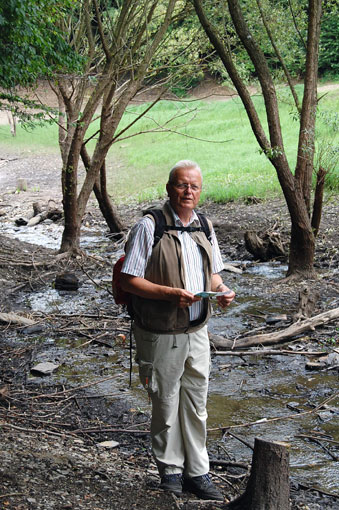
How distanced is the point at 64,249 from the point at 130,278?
10.4 m

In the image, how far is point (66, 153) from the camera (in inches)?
594

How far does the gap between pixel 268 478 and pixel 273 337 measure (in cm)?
435

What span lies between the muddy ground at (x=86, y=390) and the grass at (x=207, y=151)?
2.95 metres

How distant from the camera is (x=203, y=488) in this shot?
4312mm

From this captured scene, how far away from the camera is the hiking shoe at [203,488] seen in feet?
14.1

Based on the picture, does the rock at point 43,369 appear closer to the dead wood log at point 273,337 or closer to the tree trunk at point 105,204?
the dead wood log at point 273,337

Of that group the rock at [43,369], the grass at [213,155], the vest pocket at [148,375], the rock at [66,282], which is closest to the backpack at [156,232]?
the vest pocket at [148,375]

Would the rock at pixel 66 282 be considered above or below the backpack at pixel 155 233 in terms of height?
below

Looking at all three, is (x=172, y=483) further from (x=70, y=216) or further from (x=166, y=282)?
(x=70, y=216)

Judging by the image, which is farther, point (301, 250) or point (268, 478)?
point (301, 250)

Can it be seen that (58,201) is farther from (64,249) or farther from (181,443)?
(181,443)

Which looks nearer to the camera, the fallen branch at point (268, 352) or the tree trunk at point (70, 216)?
the fallen branch at point (268, 352)

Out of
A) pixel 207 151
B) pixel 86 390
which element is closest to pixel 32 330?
pixel 86 390

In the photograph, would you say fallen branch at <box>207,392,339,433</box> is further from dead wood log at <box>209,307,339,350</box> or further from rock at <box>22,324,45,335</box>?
rock at <box>22,324,45,335</box>
